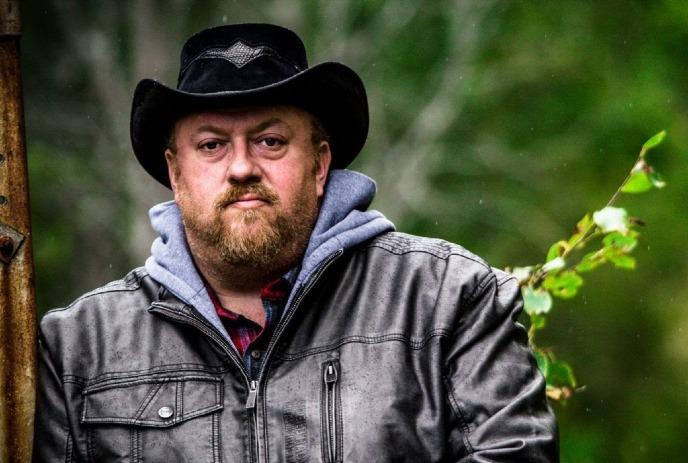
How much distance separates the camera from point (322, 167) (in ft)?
15.1

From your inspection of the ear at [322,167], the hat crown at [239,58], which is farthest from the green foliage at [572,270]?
the hat crown at [239,58]

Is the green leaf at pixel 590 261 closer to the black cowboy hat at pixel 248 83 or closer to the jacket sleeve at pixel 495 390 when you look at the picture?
the jacket sleeve at pixel 495 390

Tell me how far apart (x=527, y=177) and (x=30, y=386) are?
12.1 meters

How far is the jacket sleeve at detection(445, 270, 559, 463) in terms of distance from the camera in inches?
149

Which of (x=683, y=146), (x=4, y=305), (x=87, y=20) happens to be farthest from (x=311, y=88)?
(x=87, y=20)

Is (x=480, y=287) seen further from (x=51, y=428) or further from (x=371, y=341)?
(x=51, y=428)

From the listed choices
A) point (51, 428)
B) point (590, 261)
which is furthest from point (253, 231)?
point (590, 261)

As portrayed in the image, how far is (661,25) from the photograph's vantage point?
13.4 metres

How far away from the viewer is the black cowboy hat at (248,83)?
4.29m

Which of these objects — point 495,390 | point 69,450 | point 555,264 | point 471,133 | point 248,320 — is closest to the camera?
point 495,390

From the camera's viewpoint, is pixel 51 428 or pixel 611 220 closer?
Answer: pixel 51 428

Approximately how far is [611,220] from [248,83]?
138 cm

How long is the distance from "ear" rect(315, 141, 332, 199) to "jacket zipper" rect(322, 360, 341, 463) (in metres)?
0.79

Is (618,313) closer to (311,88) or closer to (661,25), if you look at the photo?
(661,25)
